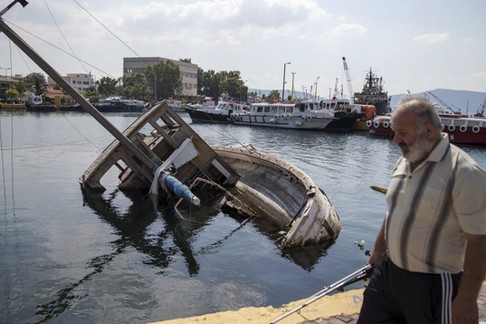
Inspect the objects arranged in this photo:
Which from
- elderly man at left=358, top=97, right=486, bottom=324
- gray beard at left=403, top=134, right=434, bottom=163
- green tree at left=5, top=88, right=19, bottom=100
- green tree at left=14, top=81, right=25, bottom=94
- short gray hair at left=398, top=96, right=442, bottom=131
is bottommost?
elderly man at left=358, top=97, right=486, bottom=324

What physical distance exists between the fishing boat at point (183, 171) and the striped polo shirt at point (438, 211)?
9.52m

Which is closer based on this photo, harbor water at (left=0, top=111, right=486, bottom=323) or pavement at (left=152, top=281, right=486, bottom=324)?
pavement at (left=152, top=281, right=486, bottom=324)

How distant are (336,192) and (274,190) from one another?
5128mm

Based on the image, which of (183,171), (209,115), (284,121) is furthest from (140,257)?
(209,115)

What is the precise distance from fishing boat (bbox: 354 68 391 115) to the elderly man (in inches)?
3421

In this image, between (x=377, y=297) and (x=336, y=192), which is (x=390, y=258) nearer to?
(x=377, y=297)

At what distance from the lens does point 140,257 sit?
37.0 ft

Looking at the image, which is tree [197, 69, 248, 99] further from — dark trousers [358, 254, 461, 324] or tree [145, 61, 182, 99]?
dark trousers [358, 254, 461, 324]

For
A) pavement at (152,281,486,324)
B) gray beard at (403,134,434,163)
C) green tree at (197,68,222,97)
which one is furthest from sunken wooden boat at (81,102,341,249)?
green tree at (197,68,222,97)

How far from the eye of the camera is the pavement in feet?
17.7

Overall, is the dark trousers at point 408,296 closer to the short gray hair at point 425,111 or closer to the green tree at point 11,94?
the short gray hair at point 425,111

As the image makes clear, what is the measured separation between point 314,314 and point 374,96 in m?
87.2

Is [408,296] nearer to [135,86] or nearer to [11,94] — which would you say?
[11,94]

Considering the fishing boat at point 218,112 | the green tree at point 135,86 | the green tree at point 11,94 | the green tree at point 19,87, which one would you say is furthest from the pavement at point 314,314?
the green tree at point 135,86
